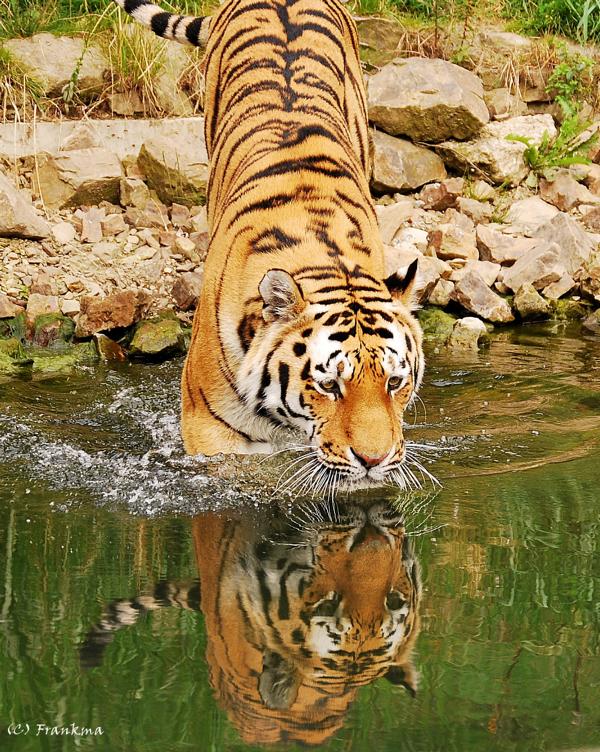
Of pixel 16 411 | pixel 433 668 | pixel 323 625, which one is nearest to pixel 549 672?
pixel 433 668

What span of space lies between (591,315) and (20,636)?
412 cm

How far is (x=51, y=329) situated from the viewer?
5.41 meters

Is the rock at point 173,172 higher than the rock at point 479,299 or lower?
higher

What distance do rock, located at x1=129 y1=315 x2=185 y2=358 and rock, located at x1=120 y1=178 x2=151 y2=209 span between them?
1273 mm

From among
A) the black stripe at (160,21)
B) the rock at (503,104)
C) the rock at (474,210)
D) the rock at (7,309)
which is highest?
the black stripe at (160,21)

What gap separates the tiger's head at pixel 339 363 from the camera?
311cm

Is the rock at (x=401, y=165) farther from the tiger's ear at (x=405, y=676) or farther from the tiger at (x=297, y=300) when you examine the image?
the tiger's ear at (x=405, y=676)

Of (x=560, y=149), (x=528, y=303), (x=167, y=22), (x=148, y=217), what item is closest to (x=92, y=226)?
(x=148, y=217)

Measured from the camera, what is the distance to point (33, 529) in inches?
126

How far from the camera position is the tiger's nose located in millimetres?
3059

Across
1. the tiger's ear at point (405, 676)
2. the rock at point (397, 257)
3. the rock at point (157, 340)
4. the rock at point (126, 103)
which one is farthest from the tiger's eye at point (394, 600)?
the rock at point (126, 103)

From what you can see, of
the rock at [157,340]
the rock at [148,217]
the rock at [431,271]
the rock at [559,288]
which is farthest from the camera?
the rock at [148,217]

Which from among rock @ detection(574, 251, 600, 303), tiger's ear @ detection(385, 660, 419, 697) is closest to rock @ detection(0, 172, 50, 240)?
rock @ detection(574, 251, 600, 303)

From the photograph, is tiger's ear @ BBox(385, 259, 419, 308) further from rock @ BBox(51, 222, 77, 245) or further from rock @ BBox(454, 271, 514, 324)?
rock @ BBox(51, 222, 77, 245)
